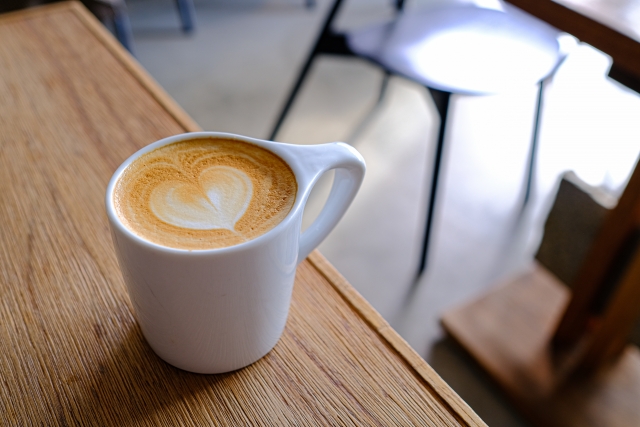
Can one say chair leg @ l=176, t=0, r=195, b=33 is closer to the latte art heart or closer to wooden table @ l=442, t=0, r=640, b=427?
wooden table @ l=442, t=0, r=640, b=427

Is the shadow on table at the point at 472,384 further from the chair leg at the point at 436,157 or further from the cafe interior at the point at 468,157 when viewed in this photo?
the chair leg at the point at 436,157

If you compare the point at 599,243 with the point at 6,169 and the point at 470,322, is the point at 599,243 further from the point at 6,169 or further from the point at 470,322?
the point at 6,169

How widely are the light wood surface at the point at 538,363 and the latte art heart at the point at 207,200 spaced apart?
2.58 feet

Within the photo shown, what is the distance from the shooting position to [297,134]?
151cm

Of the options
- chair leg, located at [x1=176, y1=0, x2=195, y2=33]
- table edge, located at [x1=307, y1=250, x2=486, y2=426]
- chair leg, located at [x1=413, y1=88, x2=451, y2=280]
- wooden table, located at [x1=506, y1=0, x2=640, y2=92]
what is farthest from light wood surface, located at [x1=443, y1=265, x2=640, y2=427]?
chair leg, located at [x1=176, y1=0, x2=195, y2=33]

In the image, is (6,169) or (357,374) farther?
(6,169)

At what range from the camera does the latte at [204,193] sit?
292 millimetres

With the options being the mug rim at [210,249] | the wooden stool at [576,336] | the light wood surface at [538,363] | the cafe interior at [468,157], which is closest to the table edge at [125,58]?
the mug rim at [210,249]

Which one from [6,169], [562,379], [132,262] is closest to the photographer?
[132,262]

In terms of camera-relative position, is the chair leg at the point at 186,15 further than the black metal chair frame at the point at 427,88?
Yes

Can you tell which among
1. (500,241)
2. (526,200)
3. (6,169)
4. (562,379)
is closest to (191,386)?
(6,169)

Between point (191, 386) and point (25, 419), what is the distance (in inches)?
3.9

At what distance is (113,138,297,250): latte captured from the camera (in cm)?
29

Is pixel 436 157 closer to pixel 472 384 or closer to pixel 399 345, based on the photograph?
pixel 472 384
